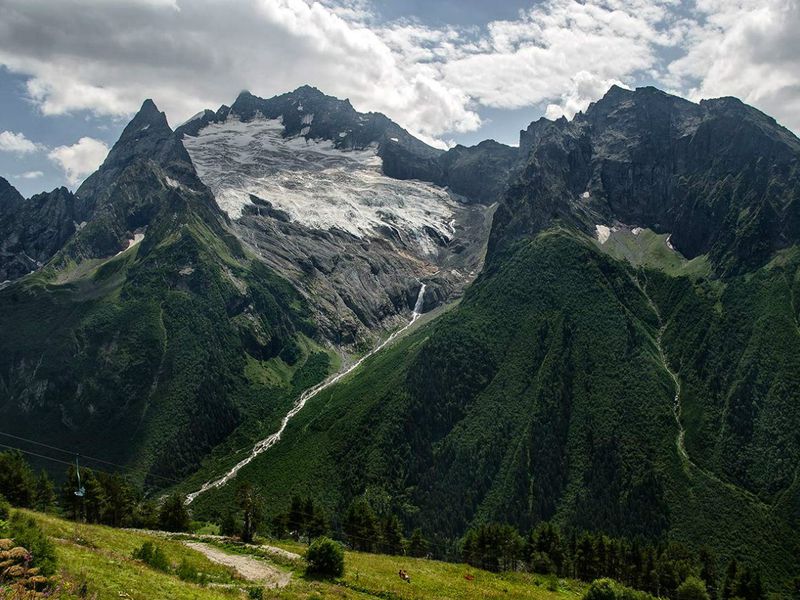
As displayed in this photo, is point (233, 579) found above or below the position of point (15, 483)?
above

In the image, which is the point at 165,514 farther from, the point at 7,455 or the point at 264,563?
the point at 264,563

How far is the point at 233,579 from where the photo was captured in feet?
158

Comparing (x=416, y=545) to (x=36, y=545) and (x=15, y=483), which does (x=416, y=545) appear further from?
(x=36, y=545)

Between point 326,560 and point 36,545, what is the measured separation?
2939cm

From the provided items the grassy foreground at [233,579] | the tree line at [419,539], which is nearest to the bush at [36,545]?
the grassy foreground at [233,579]

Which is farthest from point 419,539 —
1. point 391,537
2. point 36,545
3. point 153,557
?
point 36,545

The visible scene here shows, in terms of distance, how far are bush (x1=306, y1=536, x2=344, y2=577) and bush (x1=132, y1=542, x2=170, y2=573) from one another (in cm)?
1489

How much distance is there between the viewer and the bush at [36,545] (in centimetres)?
3170

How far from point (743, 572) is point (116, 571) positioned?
146 metres

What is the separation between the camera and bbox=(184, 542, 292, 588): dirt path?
50.9 m

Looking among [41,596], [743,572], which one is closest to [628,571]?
[743,572]

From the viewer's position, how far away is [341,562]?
56.8 meters

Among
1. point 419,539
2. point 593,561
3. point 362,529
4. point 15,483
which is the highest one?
point 15,483

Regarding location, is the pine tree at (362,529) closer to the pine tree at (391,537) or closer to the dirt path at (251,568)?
the pine tree at (391,537)
